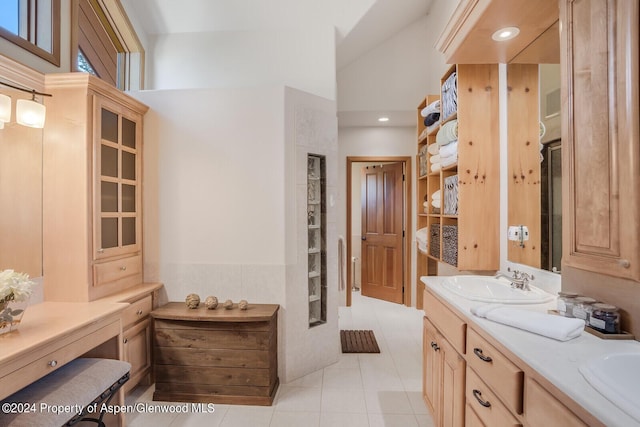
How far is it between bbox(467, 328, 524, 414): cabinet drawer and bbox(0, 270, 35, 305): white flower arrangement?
2.16 metres

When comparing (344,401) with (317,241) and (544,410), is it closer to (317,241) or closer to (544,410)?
(317,241)

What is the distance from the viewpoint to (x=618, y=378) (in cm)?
92

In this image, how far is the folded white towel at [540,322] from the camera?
1096mm

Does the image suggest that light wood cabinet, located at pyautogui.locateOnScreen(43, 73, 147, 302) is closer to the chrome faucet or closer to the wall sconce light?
the wall sconce light

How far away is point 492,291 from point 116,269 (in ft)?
8.47

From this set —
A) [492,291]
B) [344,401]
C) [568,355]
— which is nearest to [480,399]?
[568,355]

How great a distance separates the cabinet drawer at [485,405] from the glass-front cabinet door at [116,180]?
2.40 metres

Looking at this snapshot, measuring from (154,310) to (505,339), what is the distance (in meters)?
2.37

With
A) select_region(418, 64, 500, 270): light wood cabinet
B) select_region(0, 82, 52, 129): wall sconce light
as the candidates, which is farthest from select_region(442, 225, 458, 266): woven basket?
select_region(0, 82, 52, 129): wall sconce light

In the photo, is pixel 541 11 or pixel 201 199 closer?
pixel 541 11

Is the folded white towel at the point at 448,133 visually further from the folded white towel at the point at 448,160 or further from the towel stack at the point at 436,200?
the towel stack at the point at 436,200

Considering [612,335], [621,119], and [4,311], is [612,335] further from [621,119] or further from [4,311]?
[4,311]

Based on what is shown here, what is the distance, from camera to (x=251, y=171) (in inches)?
99.0

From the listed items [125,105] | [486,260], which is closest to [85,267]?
[125,105]
